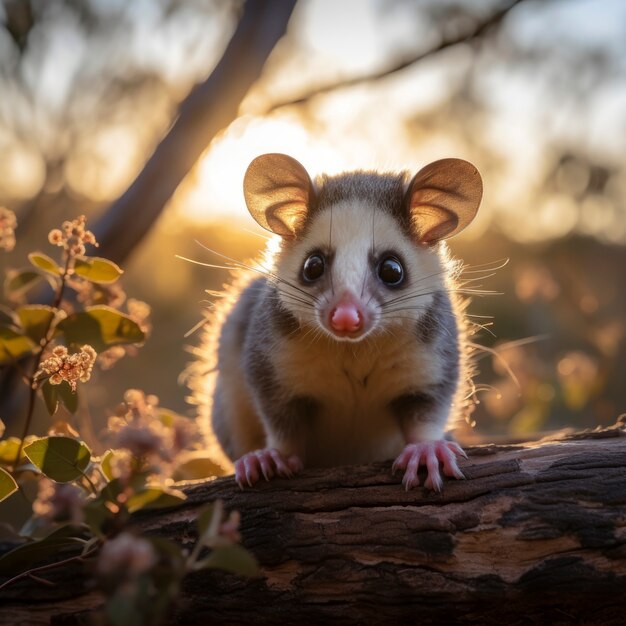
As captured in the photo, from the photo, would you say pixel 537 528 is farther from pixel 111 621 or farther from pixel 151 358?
pixel 151 358

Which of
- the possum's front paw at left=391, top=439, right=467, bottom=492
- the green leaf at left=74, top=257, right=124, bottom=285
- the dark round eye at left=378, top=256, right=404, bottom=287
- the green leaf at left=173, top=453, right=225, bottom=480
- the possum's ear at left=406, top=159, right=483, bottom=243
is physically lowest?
the possum's front paw at left=391, top=439, right=467, bottom=492

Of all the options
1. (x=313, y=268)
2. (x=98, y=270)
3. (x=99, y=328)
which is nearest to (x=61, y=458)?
(x=99, y=328)

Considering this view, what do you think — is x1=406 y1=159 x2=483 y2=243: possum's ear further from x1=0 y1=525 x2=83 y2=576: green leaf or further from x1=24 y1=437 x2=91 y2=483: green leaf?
x1=0 y1=525 x2=83 y2=576: green leaf

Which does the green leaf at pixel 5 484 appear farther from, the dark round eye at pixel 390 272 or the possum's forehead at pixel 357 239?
the dark round eye at pixel 390 272

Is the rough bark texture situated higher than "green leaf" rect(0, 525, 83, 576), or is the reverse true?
"green leaf" rect(0, 525, 83, 576)

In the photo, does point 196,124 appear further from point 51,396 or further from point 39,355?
point 51,396

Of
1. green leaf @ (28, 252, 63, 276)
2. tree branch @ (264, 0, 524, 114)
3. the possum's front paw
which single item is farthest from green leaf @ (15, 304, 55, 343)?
tree branch @ (264, 0, 524, 114)
